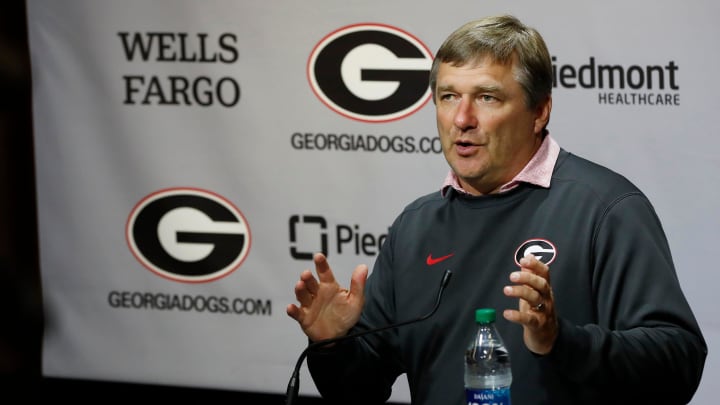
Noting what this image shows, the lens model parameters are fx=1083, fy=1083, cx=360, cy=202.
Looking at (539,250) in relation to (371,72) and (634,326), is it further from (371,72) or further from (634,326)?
(371,72)

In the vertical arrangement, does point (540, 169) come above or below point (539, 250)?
above

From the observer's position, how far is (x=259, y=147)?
11.6ft

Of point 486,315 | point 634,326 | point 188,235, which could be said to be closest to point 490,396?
point 486,315

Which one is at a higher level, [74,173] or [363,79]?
[363,79]

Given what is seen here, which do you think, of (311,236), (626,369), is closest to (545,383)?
(626,369)

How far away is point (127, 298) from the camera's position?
146 inches

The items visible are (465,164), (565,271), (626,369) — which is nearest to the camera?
(626,369)

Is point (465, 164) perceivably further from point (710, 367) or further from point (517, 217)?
point (710, 367)

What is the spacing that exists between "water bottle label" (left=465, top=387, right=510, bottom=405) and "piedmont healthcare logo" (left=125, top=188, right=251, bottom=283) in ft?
6.08

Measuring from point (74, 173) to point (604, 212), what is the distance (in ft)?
7.18

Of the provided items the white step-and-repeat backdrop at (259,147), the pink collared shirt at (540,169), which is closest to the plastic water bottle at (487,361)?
the pink collared shirt at (540,169)

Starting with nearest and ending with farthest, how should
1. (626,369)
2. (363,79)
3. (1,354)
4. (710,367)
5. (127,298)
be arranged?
(626,369) → (1,354) → (710,367) → (363,79) → (127,298)

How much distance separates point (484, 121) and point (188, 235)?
1.70 m

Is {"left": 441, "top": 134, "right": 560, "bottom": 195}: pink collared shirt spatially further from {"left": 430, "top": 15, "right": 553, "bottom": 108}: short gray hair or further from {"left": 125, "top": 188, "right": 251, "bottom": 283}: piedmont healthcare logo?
{"left": 125, "top": 188, "right": 251, "bottom": 283}: piedmont healthcare logo
